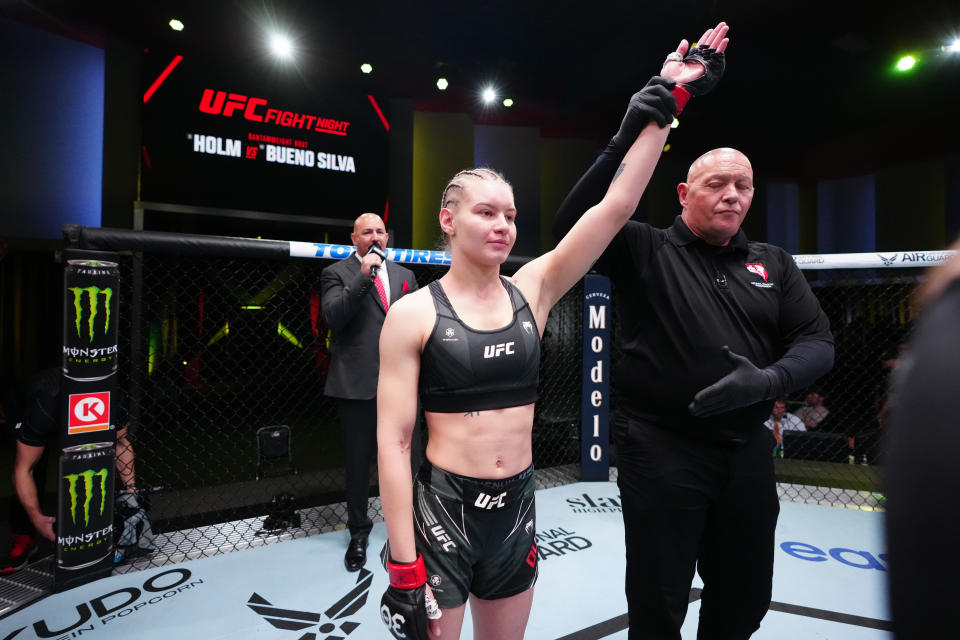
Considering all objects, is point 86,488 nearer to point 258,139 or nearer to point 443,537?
point 443,537

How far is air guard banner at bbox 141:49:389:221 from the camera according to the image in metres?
5.30

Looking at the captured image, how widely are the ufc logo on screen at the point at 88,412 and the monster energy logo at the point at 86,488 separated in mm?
207

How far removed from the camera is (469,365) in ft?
4.43

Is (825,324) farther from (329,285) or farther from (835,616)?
(329,285)

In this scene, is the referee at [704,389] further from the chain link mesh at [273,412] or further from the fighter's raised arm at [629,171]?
the chain link mesh at [273,412]

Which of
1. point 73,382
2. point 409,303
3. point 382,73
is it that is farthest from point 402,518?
point 382,73

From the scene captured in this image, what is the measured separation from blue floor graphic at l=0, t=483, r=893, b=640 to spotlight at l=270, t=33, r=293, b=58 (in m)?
5.09

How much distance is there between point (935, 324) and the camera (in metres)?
0.46

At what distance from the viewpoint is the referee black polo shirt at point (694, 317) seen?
1.61 m

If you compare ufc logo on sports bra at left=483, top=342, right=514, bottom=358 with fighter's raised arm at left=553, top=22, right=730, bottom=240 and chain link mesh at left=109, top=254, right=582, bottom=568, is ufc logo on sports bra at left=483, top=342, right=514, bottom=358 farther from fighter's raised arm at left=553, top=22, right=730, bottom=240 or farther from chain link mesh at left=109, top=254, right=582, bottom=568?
chain link mesh at left=109, top=254, right=582, bottom=568

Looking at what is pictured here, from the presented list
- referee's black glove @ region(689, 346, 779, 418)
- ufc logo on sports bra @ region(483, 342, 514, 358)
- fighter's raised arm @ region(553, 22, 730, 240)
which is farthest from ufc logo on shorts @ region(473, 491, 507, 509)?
fighter's raised arm @ region(553, 22, 730, 240)

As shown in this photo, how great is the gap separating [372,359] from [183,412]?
5180mm

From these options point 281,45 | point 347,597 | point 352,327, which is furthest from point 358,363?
point 281,45

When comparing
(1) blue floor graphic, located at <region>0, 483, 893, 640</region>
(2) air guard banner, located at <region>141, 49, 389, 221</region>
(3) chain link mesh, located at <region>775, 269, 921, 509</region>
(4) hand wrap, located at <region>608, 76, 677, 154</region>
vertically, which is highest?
(2) air guard banner, located at <region>141, 49, 389, 221</region>
